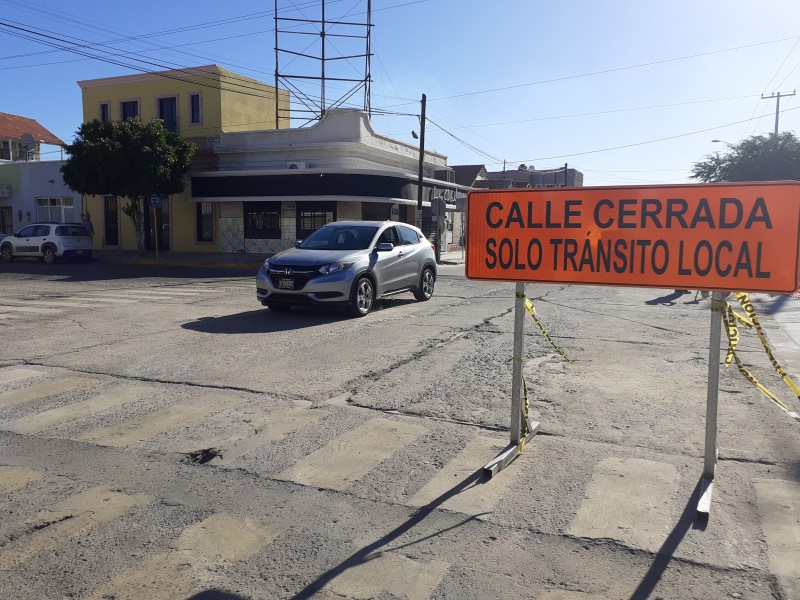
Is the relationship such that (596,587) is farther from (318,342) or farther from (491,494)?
(318,342)

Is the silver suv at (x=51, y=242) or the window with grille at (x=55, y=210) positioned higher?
the window with grille at (x=55, y=210)

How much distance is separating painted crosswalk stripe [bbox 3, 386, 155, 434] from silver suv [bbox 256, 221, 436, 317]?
4564 mm

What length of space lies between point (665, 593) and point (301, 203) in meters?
27.7

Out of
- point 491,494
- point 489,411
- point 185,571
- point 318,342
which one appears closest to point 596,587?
point 491,494

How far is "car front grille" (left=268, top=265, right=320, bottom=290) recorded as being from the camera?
1116 cm

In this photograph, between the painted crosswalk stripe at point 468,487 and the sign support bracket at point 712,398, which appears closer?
the painted crosswalk stripe at point 468,487

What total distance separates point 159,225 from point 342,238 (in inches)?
954

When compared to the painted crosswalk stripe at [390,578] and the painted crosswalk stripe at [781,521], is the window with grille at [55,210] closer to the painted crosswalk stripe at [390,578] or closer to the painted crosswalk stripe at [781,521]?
the painted crosswalk stripe at [390,578]

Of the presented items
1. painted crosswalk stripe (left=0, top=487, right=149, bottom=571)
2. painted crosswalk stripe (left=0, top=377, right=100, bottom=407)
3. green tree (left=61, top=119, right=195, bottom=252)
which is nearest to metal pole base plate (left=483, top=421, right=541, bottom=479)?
painted crosswalk stripe (left=0, top=487, right=149, bottom=571)

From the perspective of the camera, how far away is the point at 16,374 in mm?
7512

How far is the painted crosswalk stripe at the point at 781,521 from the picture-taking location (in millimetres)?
3381

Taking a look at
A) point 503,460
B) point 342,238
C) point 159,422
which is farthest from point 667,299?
point 159,422

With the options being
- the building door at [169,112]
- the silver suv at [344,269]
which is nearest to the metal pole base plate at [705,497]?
the silver suv at [344,269]

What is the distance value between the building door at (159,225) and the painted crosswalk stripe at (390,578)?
107ft
